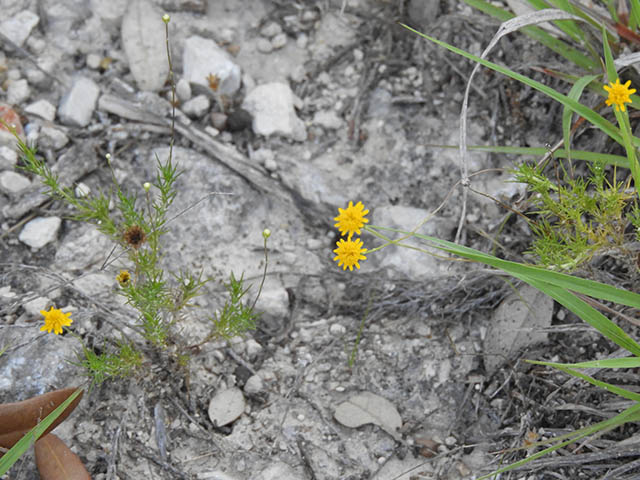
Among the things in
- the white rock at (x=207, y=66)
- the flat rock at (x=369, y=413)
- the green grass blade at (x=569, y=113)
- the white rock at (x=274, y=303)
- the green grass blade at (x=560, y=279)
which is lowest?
the flat rock at (x=369, y=413)

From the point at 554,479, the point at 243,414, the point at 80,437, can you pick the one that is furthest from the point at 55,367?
the point at 554,479

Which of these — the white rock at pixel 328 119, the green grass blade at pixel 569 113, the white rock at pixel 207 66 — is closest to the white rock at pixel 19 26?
the white rock at pixel 207 66

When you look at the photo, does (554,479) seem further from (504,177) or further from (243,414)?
(504,177)

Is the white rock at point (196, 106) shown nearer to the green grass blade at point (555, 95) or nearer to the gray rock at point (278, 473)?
the green grass blade at point (555, 95)

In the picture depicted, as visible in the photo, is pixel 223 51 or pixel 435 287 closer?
pixel 435 287

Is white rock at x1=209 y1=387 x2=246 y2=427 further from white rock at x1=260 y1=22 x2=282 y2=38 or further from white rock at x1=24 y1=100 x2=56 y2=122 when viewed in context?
white rock at x1=260 y1=22 x2=282 y2=38

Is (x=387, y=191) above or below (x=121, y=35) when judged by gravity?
below
